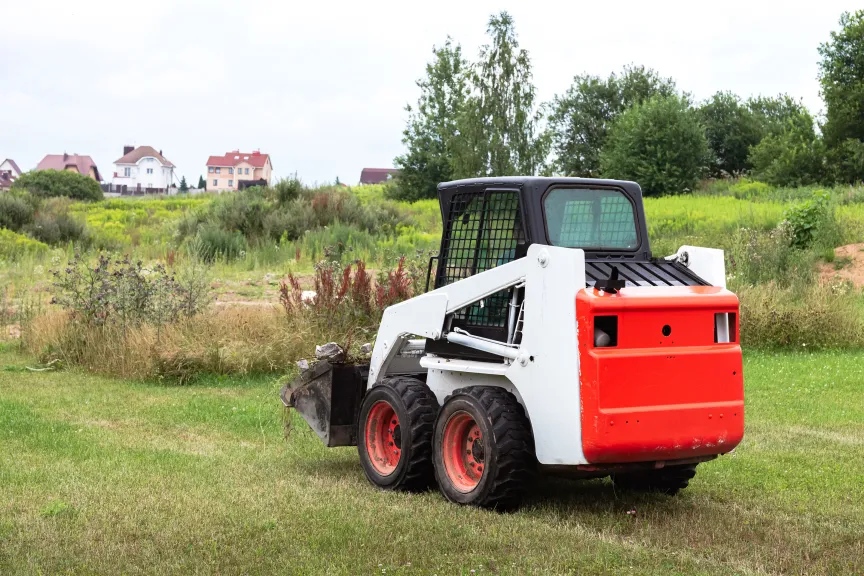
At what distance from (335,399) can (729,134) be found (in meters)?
61.3

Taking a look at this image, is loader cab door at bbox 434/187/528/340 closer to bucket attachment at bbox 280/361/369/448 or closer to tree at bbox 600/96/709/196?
bucket attachment at bbox 280/361/369/448

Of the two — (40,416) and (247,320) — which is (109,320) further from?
(40,416)

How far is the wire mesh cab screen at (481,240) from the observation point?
23.1ft

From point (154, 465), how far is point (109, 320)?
644cm

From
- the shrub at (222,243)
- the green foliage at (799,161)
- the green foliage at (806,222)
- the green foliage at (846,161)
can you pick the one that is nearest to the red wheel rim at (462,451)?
the shrub at (222,243)

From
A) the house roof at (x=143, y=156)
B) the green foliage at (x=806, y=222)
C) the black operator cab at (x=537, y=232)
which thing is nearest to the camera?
the black operator cab at (x=537, y=232)

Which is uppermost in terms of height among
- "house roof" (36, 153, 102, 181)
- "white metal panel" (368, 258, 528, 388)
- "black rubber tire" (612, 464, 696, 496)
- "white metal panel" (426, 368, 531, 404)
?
"house roof" (36, 153, 102, 181)

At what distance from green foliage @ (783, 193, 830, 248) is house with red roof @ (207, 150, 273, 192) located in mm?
103044

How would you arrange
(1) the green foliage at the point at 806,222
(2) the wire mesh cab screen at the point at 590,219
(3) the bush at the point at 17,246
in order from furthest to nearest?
(3) the bush at the point at 17,246
(1) the green foliage at the point at 806,222
(2) the wire mesh cab screen at the point at 590,219

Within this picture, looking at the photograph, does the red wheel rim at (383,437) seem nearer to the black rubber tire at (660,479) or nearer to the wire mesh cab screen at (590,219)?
the black rubber tire at (660,479)

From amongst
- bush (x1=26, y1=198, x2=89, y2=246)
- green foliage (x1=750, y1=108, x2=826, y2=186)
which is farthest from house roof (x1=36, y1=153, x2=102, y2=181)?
bush (x1=26, y1=198, x2=89, y2=246)

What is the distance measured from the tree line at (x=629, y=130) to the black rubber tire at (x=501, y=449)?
3371cm

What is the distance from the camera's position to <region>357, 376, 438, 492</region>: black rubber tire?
23.6 feet

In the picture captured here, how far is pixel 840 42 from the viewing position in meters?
47.3
